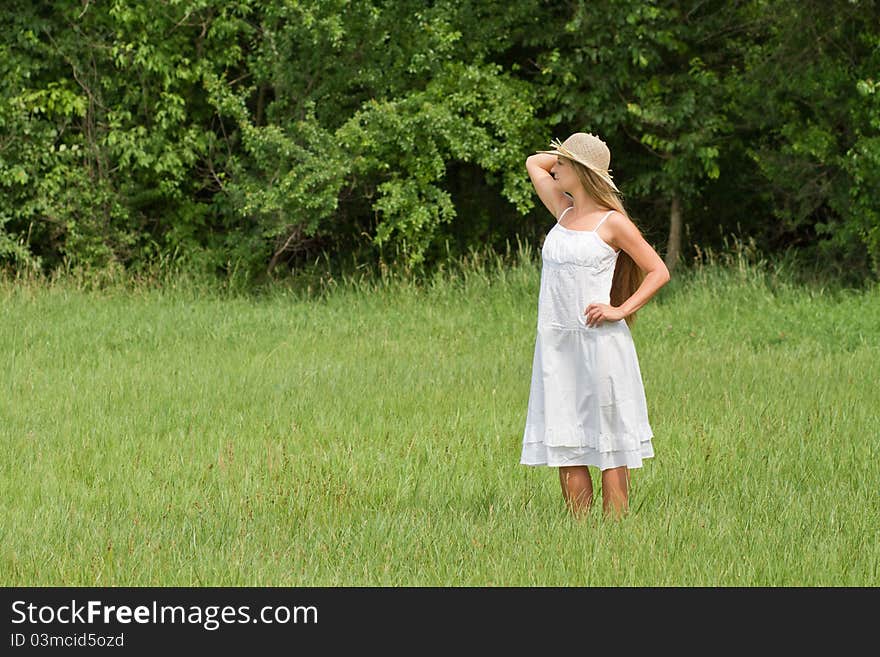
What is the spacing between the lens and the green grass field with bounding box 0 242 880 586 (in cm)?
535

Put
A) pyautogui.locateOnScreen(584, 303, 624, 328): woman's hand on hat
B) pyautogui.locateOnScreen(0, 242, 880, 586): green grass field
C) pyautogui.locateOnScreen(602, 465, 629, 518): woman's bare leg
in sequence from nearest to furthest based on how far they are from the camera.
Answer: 1. pyautogui.locateOnScreen(0, 242, 880, 586): green grass field
2. pyautogui.locateOnScreen(584, 303, 624, 328): woman's hand on hat
3. pyautogui.locateOnScreen(602, 465, 629, 518): woman's bare leg

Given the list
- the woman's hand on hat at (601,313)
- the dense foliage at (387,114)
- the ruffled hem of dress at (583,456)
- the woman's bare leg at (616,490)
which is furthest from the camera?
the dense foliage at (387,114)

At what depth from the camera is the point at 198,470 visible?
23.4 ft

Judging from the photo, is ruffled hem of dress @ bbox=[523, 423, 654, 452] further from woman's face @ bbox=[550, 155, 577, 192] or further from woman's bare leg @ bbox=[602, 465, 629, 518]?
woman's face @ bbox=[550, 155, 577, 192]

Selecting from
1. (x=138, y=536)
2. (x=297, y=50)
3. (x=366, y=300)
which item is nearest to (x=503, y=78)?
(x=297, y=50)

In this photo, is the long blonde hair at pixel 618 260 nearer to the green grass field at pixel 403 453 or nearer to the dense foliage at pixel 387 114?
the green grass field at pixel 403 453

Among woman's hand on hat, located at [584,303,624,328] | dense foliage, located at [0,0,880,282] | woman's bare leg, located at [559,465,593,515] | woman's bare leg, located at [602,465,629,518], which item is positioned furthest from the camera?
dense foliage, located at [0,0,880,282]

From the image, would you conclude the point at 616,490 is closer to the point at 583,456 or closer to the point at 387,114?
the point at 583,456

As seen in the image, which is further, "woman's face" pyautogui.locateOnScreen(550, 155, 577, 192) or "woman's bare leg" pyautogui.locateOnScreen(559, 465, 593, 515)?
"woman's bare leg" pyautogui.locateOnScreen(559, 465, 593, 515)

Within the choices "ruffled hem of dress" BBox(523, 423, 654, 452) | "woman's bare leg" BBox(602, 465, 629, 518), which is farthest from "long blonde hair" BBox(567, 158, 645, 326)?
"woman's bare leg" BBox(602, 465, 629, 518)

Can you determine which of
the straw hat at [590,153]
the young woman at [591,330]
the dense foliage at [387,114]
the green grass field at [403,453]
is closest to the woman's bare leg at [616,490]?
the young woman at [591,330]

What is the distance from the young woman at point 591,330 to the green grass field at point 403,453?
360 millimetres

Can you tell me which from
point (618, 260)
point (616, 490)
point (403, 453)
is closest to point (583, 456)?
point (616, 490)

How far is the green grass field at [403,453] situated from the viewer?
5352 mm
